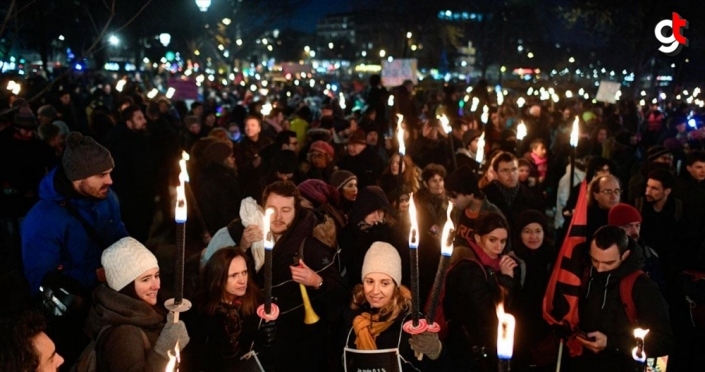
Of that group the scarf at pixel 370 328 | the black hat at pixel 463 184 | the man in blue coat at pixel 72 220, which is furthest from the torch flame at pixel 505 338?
the black hat at pixel 463 184

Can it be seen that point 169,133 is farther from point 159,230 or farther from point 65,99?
point 65,99

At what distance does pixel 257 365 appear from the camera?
4.12 metres

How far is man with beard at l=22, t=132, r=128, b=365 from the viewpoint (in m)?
4.27

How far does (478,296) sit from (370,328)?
0.83 meters

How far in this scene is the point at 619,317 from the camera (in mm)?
4090

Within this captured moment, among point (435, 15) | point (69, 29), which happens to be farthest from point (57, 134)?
point (435, 15)

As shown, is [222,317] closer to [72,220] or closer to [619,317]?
[72,220]

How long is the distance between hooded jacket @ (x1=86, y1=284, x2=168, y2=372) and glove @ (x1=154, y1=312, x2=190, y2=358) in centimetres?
9

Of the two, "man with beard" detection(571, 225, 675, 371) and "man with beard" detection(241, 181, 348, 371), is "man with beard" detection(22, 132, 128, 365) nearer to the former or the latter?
"man with beard" detection(241, 181, 348, 371)

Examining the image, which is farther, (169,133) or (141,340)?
(169,133)

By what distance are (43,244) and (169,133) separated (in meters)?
5.98

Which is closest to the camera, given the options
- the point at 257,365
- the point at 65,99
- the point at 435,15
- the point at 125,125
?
the point at 257,365

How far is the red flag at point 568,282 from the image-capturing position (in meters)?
4.36

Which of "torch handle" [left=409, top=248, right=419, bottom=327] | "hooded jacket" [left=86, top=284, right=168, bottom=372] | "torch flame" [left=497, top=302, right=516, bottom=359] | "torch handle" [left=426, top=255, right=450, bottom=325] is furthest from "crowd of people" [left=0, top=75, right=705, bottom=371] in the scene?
"torch flame" [left=497, top=302, right=516, bottom=359]
